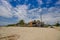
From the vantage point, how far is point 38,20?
247cm

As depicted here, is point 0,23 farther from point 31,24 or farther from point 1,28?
point 31,24

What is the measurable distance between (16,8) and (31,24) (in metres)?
0.41

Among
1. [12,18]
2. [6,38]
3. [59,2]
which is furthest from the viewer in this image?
[59,2]

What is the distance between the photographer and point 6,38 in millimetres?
2260

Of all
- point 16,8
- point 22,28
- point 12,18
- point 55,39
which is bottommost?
point 55,39

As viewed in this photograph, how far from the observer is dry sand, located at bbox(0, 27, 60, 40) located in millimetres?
2301

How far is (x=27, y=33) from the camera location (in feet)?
7.81

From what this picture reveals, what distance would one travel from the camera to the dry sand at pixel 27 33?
7.55ft

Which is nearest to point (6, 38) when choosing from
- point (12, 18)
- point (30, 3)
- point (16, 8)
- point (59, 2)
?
point (12, 18)

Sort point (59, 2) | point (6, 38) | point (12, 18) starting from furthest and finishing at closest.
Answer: point (59, 2), point (12, 18), point (6, 38)

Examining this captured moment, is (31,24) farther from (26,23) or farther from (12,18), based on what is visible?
(12,18)

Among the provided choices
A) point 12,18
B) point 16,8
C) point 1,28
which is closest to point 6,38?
point 1,28

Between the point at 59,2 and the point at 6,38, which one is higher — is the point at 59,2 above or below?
above

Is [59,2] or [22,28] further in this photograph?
[59,2]
